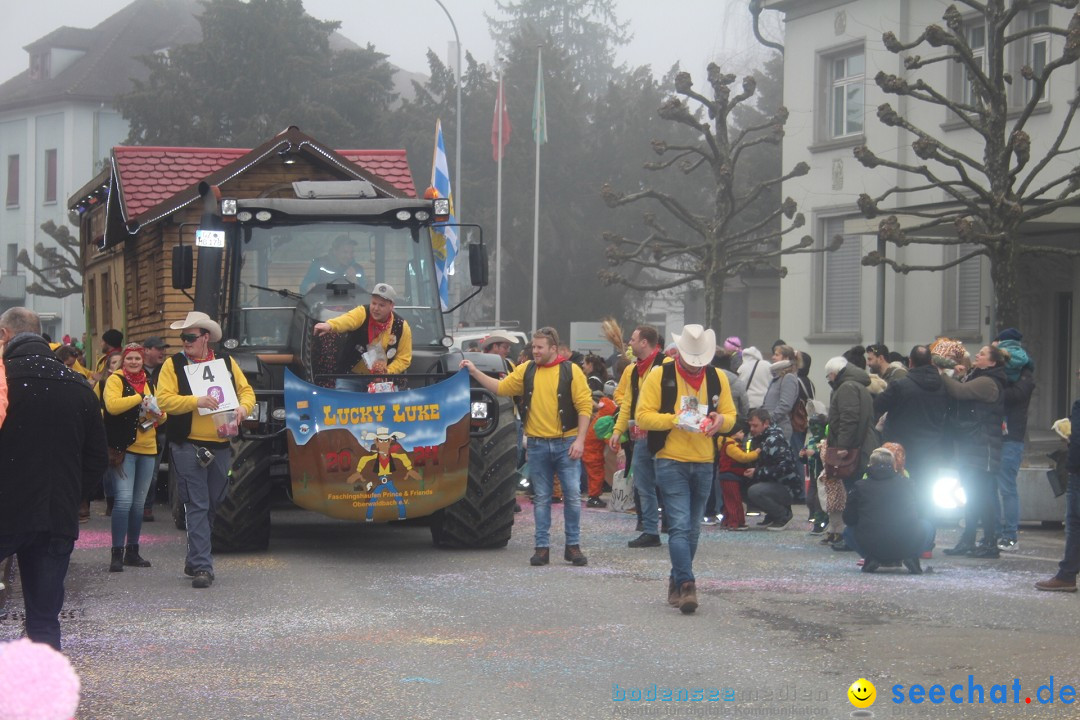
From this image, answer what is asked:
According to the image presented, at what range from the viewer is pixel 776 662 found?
728cm

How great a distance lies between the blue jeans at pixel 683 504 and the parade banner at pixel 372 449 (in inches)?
92.3

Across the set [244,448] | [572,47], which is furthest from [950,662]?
[572,47]

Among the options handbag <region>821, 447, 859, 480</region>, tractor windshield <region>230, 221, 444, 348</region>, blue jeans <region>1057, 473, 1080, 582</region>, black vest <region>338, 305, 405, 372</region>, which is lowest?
blue jeans <region>1057, 473, 1080, 582</region>

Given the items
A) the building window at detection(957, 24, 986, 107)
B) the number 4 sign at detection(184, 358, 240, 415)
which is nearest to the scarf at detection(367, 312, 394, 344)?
the number 4 sign at detection(184, 358, 240, 415)

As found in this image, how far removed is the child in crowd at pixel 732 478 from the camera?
13586 mm

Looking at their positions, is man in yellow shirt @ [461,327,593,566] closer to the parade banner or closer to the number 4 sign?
the parade banner

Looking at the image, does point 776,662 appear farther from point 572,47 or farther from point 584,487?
point 572,47

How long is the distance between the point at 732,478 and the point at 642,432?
312 centimetres

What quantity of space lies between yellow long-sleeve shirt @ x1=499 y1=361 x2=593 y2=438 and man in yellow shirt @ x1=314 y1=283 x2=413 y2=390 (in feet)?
2.96

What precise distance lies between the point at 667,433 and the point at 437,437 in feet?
7.96

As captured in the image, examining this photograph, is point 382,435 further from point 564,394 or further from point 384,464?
point 564,394

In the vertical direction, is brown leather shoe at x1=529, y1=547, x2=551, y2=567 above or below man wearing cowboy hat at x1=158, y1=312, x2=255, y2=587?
below

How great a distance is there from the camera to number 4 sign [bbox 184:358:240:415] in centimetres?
977

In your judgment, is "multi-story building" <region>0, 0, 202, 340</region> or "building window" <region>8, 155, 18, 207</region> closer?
"multi-story building" <region>0, 0, 202, 340</region>
